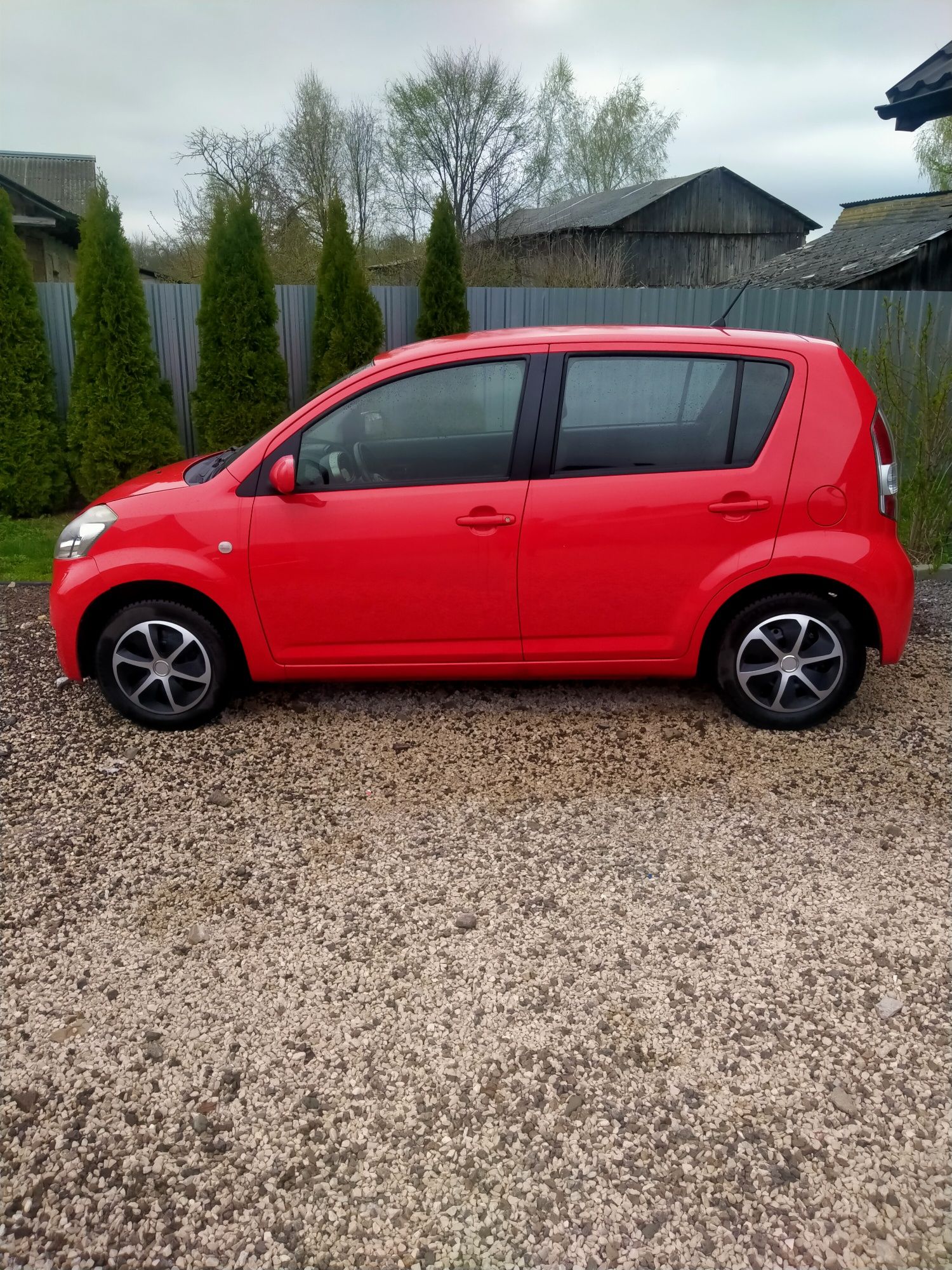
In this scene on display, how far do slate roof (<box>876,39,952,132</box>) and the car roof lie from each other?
104 inches

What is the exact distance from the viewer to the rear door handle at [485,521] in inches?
157

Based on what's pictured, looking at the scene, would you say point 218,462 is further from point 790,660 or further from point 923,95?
point 923,95

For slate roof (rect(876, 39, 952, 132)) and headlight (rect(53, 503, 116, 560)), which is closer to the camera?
headlight (rect(53, 503, 116, 560))

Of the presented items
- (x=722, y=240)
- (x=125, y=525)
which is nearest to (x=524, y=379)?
(x=125, y=525)

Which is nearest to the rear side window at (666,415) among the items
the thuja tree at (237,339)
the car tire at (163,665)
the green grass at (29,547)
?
the car tire at (163,665)

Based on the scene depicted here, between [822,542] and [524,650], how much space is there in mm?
1432

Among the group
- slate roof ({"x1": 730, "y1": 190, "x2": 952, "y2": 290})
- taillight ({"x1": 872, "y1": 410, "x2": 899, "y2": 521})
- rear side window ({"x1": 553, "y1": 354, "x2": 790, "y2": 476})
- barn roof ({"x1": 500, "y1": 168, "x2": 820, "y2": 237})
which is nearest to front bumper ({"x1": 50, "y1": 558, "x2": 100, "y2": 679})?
rear side window ({"x1": 553, "y1": 354, "x2": 790, "y2": 476})

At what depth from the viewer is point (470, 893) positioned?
312 centimetres

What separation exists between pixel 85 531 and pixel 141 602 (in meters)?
0.42

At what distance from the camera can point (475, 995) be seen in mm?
2643

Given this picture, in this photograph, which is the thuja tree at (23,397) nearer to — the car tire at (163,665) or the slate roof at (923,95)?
the car tire at (163,665)

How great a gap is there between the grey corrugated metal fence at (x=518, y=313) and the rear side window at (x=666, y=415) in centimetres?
628

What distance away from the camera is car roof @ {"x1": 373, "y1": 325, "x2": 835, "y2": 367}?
4.12 m

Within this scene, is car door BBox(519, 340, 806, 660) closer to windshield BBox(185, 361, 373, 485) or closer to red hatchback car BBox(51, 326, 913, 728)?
red hatchback car BBox(51, 326, 913, 728)
